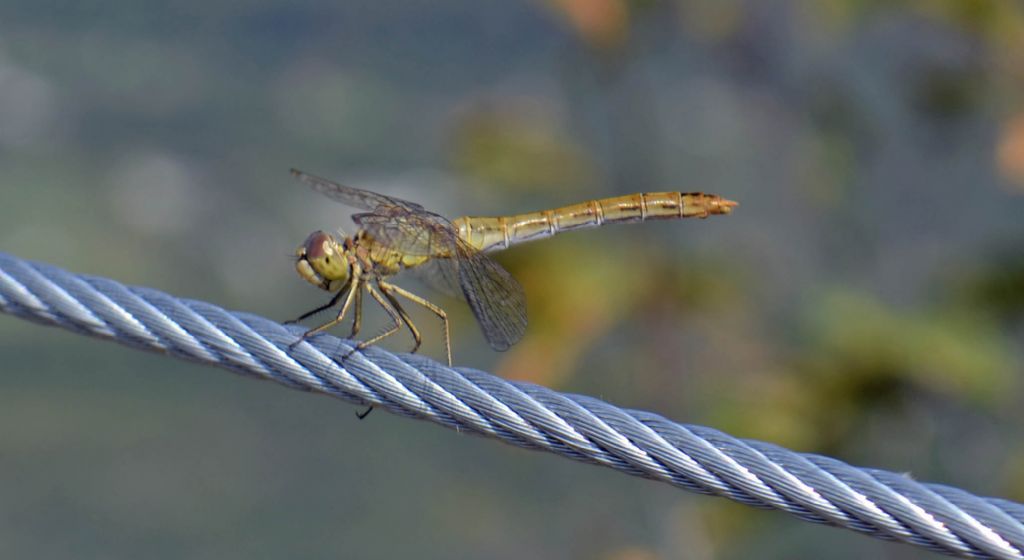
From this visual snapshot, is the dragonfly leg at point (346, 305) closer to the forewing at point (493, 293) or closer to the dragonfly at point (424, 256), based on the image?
the dragonfly at point (424, 256)

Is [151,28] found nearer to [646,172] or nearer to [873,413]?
[646,172]

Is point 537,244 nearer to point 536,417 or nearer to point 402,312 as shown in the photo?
point 402,312

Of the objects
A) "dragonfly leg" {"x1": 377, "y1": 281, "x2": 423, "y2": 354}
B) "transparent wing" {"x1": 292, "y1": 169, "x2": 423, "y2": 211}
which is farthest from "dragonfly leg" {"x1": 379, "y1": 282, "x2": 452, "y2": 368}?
"transparent wing" {"x1": 292, "y1": 169, "x2": 423, "y2": 211}

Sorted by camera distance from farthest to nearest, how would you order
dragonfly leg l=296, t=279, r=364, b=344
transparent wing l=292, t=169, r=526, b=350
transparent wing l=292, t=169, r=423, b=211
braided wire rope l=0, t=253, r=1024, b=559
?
1. transparent wing l=292, t=169, r=423, b=211
2. transparent wing l=292, t=169, r=526, b=350
3. dragonfly leg l=296, t=279, r=364, b=344
4. braided wire rope l=0, t=253, r=1024, b=559

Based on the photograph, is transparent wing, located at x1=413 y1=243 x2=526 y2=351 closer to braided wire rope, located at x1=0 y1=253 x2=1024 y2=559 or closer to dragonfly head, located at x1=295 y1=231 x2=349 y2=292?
dragonfly head, located at x1=295 y1=231 x2=349 y2=292

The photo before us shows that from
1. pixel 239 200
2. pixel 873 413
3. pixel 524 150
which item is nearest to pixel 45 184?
pixel 239 200

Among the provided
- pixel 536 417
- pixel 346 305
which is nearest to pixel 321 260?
pixel 346 305

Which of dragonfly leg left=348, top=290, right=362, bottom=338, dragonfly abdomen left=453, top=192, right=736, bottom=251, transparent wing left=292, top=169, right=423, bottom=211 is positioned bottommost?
dragonfly leg left=348, top=290, right=362, bottom=338
